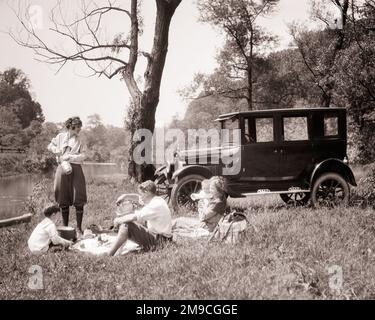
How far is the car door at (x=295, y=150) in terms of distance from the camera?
807cm

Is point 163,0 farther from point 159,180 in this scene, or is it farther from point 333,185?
point 333,185

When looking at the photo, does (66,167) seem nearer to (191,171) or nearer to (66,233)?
(66,233)

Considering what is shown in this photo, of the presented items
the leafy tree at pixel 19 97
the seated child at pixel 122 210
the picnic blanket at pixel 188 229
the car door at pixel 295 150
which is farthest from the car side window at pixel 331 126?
the leafy tree at pixel 19 97

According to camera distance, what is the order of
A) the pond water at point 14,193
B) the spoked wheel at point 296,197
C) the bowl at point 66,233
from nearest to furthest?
the bowl at point 66,233 → the spoked wheel at point 296,197 → the pond water at point 14,193

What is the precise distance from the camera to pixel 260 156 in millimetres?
8016

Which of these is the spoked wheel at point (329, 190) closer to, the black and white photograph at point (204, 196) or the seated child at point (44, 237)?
the black and white photograph at point (204, 196)

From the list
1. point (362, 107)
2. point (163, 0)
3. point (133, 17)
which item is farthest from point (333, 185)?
→ point (362, 107)

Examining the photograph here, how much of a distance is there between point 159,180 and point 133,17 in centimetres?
580

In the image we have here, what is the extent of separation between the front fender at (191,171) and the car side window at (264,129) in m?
1.25

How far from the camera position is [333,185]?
8.16 metres

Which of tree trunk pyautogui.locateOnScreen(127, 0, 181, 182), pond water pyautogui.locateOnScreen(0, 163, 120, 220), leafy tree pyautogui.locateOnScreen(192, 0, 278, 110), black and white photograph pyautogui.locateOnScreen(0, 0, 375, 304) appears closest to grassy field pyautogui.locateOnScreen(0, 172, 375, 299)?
black and white photograph pyautogui.locateOnScreen(0, 0, 375, 304)

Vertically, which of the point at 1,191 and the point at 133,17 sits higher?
the point at 133,17

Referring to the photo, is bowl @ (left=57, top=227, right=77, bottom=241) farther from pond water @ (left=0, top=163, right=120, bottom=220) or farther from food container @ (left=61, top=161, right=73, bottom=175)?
Result: pond water @ (left=0, top=163, right=120, bottom=220)

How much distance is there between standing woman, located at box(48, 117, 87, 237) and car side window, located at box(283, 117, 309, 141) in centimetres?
402
